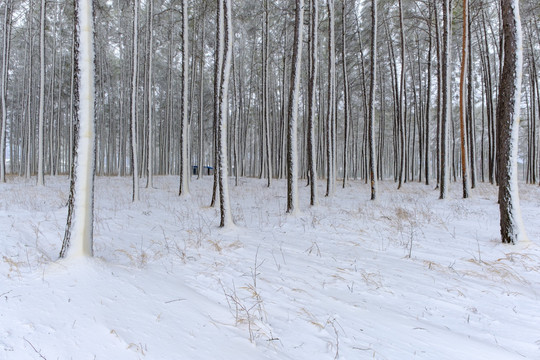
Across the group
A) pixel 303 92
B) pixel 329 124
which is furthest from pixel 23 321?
pixel 303 92

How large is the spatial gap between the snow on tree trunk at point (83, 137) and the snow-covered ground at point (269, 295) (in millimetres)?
409

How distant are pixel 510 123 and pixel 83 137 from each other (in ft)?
22.9

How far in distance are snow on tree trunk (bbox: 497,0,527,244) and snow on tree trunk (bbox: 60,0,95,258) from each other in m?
6.71

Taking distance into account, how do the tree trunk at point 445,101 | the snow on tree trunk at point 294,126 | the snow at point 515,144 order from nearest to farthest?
the snow at point 515,144 → the snow on tree trunk at point 294,126 → the tree trunk at point 445,101

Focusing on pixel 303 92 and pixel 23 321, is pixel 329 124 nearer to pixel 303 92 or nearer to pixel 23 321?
pixel 23 321

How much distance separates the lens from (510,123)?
16.0 feet

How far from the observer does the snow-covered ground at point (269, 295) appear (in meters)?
1.98

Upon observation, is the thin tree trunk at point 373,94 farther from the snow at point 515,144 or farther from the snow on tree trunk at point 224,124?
the snow on tree trunk at point 224,124

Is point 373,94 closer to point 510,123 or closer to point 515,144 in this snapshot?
point 510,123

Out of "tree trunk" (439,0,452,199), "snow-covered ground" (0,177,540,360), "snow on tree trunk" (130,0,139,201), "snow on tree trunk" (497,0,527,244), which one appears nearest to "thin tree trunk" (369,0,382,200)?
"tree trunk" (439,0,452,199)

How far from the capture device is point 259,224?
6.39 metres

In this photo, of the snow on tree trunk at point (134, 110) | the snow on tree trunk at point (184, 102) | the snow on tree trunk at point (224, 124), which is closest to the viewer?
the snow on tree trunk at point (224, 124)

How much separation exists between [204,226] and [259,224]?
1.31 metres

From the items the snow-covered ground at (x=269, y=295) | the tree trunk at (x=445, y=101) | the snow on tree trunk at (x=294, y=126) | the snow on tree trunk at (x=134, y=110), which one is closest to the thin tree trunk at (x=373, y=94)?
the tree trunk at (x=445, y=101)
